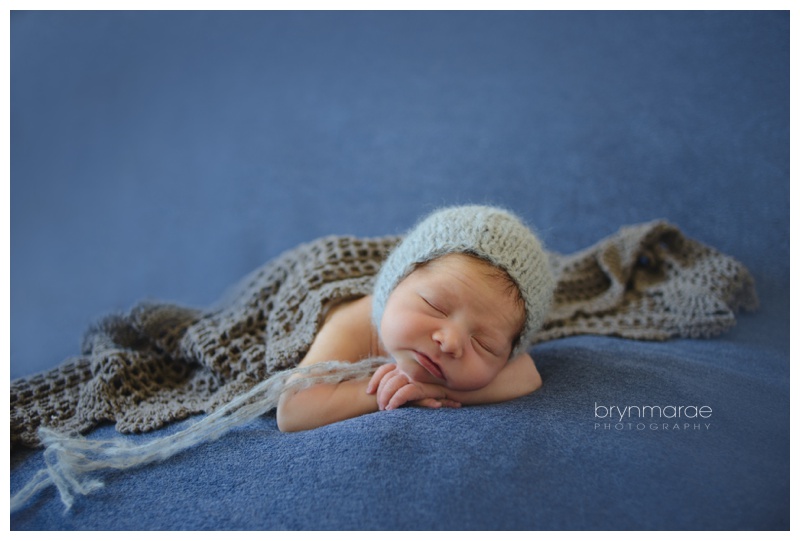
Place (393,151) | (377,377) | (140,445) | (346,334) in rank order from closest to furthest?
(140,445)
(377,377)
(346,334)
(393,151)

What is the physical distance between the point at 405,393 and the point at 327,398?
0.41 feet

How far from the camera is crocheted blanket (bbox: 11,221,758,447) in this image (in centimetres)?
108

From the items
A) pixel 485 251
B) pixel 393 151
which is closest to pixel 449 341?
pixel 485 251

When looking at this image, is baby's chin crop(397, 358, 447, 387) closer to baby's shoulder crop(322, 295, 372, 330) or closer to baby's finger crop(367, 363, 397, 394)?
baby's finger crop(367, 363, 397, 394)

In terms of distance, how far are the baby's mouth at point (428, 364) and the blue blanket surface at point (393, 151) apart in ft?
0.24

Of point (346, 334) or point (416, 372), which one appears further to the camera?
point (346, 334)

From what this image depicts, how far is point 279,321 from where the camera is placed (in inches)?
47.6

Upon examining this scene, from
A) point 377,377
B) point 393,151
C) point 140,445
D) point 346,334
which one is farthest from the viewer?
point 393,151

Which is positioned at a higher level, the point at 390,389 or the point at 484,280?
the point at 484,280

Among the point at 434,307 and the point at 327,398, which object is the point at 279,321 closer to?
the point at 327,398

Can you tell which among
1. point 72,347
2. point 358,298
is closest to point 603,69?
point 358,298

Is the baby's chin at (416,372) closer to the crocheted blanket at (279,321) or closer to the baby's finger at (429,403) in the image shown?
the baby's finger at (429,403)

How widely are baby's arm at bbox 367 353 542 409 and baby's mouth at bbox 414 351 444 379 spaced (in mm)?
39

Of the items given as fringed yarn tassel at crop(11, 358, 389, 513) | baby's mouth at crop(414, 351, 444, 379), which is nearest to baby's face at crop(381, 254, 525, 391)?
baby's mouth at crop(414, 351, 444, 379)
